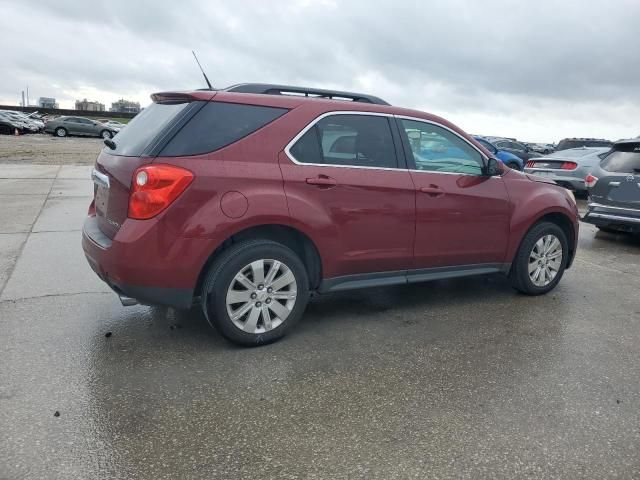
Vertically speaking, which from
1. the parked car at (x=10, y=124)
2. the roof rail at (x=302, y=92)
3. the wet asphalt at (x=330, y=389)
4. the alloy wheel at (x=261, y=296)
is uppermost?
the roof rail at (x=302, y=92)

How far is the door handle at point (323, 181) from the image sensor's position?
149 inches

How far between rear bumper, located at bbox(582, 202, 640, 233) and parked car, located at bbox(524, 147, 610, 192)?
15.9 feet

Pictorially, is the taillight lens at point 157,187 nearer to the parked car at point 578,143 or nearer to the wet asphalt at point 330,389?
the wet asphalt at point 330,389

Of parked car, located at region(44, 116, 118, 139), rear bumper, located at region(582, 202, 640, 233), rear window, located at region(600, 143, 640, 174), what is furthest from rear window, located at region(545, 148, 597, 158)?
parked car, located at region(44, 116, 118, 139)

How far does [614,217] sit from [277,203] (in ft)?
20.1

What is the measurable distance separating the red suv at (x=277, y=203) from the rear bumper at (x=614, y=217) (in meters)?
3.79

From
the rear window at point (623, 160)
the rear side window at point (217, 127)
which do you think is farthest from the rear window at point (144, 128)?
the rear window at point (623, 160)

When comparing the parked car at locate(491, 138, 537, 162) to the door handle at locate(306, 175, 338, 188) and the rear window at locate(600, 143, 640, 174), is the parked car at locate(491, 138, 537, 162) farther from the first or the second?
the door handle at locate(306, 175, 338, 188)

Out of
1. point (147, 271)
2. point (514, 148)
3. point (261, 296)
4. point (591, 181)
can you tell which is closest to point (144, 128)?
point (147, 271)

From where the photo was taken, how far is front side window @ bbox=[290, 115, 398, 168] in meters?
3.87

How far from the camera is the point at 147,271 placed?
3389 mm

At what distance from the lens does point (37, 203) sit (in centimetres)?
944

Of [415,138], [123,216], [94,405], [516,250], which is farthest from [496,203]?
[94,405]

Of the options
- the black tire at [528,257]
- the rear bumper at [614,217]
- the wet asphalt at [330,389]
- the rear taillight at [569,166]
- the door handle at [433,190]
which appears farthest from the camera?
the rear taillight at [569,166]
